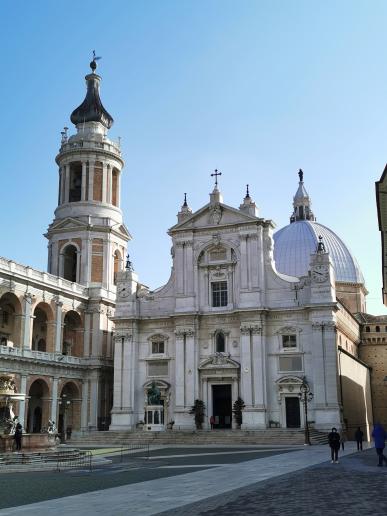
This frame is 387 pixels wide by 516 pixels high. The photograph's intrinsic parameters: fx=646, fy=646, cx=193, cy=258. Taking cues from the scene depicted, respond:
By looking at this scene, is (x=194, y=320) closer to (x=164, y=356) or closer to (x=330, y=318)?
(x=164, y=356)

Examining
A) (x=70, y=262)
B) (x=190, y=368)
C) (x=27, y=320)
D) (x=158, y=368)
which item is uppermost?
(x=70, y=262)

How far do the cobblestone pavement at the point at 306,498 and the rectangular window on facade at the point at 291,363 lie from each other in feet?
104

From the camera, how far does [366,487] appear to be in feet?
59.5

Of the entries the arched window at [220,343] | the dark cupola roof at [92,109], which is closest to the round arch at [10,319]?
the arched window at [220,343]

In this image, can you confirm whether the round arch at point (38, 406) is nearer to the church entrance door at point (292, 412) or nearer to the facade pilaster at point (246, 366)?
the facade pilaster at point (246, 366)

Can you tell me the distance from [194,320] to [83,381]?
519 inches

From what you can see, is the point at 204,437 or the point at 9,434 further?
the point at 204,437

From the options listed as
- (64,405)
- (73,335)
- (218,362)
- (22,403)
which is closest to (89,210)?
(73,335)

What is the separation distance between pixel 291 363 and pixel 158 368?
12333 mm

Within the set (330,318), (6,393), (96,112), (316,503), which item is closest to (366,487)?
(316,503)

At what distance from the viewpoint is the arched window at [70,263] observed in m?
67.6

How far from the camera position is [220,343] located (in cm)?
5788

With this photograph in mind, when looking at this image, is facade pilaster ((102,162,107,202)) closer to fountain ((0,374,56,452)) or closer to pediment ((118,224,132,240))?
pediment ((118,224,132,240))

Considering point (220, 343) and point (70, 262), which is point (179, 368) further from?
point (70, 262)
